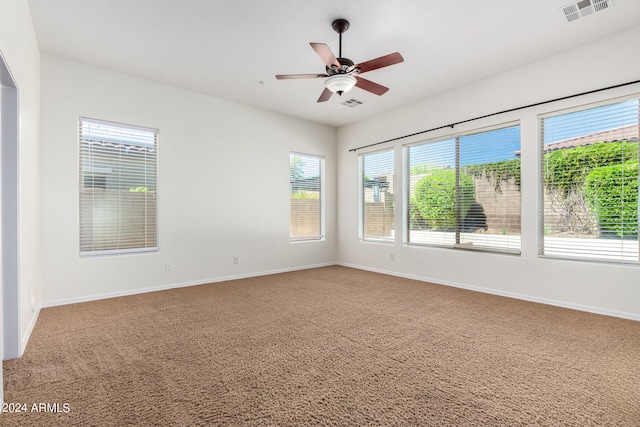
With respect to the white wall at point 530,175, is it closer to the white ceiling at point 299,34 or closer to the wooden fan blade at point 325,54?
the white ceiling at point 299,34

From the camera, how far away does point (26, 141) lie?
9.02 feet

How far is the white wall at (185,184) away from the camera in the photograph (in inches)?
148

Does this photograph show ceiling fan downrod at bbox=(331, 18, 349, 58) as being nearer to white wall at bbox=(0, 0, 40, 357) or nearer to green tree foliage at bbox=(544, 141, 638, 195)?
white wall at bbox=(0, 0, 40, 357)

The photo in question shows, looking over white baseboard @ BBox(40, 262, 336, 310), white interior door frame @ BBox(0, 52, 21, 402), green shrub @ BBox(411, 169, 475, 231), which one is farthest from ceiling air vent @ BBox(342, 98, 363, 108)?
white interior door frame @ BBox(0, 52, 21, 402)

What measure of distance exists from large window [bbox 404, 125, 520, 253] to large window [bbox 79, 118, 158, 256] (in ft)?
13.4

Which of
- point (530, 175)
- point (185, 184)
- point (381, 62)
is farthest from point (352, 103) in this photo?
point (185, 184)

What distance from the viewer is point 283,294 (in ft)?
14.0

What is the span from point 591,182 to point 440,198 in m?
1.87

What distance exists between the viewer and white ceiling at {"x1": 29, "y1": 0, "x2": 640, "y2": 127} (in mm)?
2846

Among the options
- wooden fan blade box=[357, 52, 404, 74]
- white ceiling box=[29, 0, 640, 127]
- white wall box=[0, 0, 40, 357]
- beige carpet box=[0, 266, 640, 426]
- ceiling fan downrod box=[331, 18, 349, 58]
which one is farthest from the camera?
ceiling fan downrod box=[331, 18, 349, 58]

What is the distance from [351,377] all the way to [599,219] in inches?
133

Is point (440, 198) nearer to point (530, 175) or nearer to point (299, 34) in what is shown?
point (530, 175)

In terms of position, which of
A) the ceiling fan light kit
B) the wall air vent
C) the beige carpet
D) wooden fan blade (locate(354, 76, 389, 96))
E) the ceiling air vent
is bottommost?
the beige carpet

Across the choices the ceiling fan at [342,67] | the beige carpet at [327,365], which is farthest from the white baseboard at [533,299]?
the ceiling fan at [342,67]
